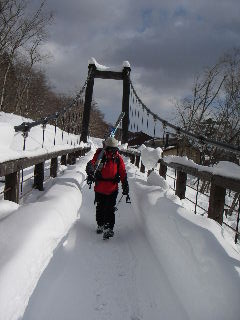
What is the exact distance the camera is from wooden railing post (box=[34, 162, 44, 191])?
6121 mm

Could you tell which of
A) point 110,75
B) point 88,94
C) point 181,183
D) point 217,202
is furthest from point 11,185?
point 110,75

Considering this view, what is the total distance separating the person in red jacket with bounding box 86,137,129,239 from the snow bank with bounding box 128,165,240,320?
3.50 ft

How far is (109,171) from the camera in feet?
15.5

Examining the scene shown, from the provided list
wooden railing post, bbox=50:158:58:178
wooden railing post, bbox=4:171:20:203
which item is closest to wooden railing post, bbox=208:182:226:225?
wooden railing post, bbox=4:171:20:203

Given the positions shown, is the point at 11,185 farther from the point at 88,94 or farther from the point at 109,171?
the point at 88,94

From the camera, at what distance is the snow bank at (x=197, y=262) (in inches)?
85.6

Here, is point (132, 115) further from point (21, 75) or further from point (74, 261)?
point (74, 261)

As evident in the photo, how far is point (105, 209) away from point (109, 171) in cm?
51

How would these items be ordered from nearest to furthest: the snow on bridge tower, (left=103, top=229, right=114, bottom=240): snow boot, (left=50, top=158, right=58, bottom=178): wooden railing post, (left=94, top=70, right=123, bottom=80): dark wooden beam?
(left=103, top=229, right=114, bottom=240): snow boot
(left=50, top=158, right=58, bottom=178): wooden railing post
the snow on bridge tower
(left=94, top=70, right=123, bottom=80): dark wooden beam

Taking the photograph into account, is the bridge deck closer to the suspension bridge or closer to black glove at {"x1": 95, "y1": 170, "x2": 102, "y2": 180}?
the suspension bridge

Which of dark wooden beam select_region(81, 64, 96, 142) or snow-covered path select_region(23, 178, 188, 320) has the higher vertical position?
dark wooden beam select_region(81, 64, 96, 142)

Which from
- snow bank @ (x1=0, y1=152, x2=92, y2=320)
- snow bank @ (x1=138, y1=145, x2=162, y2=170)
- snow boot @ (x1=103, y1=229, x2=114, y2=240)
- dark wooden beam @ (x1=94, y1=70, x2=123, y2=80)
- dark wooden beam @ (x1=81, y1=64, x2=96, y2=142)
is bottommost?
snow boot @ (x1=103, y1=229, x2=114, y2=240)

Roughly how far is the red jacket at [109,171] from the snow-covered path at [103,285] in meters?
0.73

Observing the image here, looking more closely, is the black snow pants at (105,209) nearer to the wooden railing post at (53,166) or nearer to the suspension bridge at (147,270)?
the suspension bridge at (147,270)
